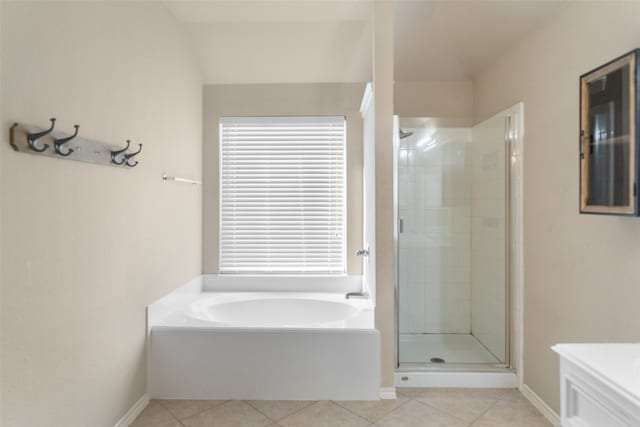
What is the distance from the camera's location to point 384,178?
2324mm

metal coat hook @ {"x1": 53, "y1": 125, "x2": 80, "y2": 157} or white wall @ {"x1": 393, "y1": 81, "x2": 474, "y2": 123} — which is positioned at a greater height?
white wall @ {"x1": 393, "y1": 81, "x2": 474, "y2": 123}

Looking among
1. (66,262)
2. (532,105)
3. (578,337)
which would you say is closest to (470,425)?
(578,337)

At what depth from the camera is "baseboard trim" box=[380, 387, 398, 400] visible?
2303 mm

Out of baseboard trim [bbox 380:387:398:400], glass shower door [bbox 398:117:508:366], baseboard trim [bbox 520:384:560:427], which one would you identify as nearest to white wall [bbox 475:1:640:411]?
baseboard trim [bbox 520:384:560:427]

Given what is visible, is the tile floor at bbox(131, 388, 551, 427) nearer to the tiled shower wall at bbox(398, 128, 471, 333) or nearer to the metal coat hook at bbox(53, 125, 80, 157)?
the tiled shower wall at bbox(398, 128, 471, 333)

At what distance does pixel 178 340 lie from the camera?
2.30 meters

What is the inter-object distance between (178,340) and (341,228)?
1.59m

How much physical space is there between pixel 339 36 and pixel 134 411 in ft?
9.60

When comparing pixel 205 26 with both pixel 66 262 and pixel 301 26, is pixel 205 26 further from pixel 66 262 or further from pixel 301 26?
pixel 66 262

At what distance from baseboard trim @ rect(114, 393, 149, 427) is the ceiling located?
2510 millimetres

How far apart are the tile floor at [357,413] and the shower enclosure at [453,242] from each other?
33 centimetres

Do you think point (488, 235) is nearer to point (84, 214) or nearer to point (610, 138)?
point (610, 138)

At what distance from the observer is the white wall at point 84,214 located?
131 centimetres

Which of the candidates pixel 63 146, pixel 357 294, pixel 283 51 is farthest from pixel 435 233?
pixel 63 146
